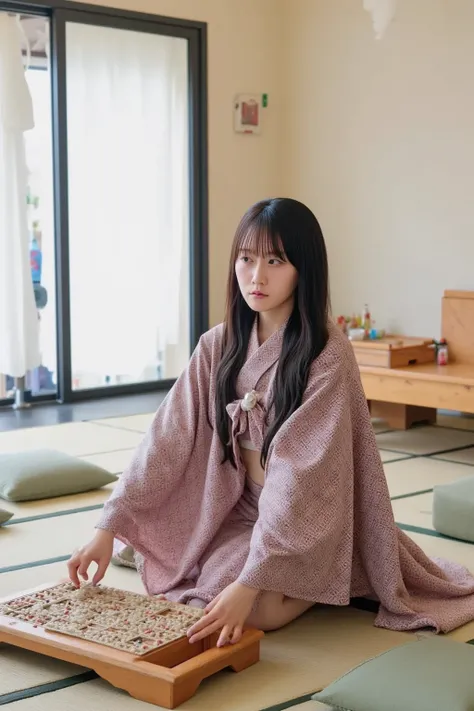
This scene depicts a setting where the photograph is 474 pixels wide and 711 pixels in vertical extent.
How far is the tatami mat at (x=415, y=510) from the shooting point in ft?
11.2

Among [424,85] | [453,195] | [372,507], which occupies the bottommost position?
[372,507]

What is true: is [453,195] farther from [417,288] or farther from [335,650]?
[335,650]

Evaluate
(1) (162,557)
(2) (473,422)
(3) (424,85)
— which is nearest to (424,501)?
(1) (162,557)

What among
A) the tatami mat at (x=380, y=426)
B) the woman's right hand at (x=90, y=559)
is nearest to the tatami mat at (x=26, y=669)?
the woman's right hand at (x=90, y=559)

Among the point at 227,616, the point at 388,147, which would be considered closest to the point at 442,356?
the point at 388,147

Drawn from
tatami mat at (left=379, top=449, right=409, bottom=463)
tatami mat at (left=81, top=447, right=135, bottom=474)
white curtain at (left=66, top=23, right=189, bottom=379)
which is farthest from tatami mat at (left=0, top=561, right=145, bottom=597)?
white curtain at (left=66, top=23, right=189, bottom=379)

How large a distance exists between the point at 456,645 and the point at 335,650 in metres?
0.27

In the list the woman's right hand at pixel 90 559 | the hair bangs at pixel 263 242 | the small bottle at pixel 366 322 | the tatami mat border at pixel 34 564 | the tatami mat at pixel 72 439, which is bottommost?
the tatami mat at pixel 72 439

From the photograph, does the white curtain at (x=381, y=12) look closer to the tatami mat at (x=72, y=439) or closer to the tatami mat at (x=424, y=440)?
the tatami mat at (x=424, y=440)

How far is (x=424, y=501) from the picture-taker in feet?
12.1

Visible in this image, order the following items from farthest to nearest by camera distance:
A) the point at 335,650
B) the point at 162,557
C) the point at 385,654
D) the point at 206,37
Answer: the point at 206,37
the point at 162,557
the point at 335,650
the point at 385,654

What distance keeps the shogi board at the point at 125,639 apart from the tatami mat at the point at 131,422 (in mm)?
2639

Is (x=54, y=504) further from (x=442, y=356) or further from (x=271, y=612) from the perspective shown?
(x=442, y=356)

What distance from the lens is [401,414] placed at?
5.11 meters
